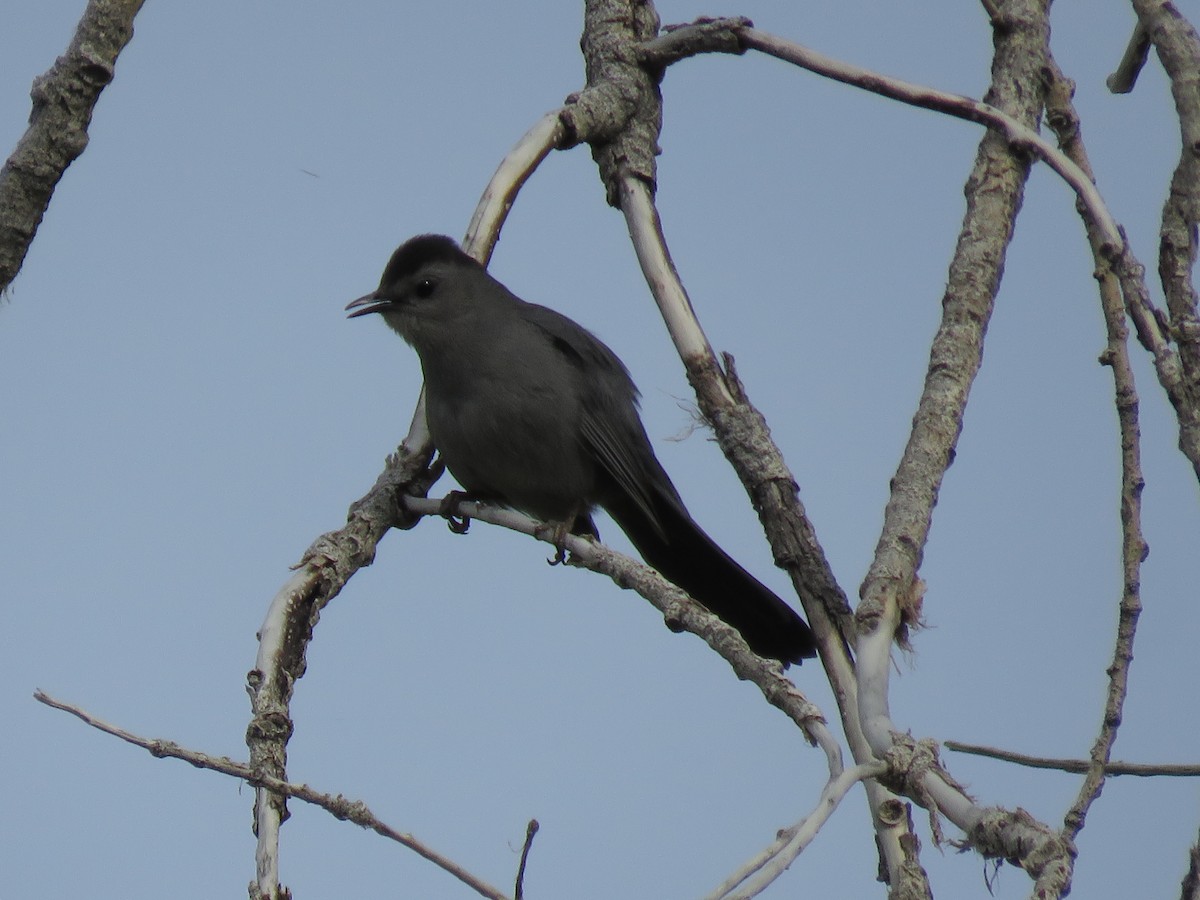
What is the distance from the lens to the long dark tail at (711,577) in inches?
218

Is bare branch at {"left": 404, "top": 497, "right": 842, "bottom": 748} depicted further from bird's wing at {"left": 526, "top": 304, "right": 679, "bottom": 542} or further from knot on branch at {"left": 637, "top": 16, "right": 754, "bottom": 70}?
knot on branch at {"left": 637, "top": 16, "right": 754, "bottom": 70}

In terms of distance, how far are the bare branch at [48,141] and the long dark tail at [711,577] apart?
3041 mm

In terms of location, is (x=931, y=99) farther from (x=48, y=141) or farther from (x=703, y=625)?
(x=48, y=141)

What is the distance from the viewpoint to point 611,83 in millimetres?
4914

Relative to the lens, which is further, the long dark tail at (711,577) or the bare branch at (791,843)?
the long dark tail at (711,577)

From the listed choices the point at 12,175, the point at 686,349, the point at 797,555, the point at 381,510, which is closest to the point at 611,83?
the point at 686,349

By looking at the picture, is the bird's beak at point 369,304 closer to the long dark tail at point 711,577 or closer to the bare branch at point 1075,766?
the long dark tail at point 711,577

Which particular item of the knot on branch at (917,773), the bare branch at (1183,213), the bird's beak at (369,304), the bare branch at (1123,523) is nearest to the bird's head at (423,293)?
the bird's beak at (369,304)

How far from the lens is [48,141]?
3053 mm

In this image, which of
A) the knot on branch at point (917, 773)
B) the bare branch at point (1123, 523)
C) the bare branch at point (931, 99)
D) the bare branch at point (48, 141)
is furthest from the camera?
the bare branch at point (931, 99)

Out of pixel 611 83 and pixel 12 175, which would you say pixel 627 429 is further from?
pixel 12 175

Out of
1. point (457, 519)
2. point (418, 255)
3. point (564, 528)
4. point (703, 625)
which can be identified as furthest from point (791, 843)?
point (418, 255)

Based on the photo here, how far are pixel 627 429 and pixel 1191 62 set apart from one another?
2.70 meters

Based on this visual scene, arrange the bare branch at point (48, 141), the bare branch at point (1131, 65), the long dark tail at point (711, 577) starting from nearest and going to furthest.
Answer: the bare branch at point (48, 141), the bare branch at point (1131, 65), the long dark tail at point (711, 577)
